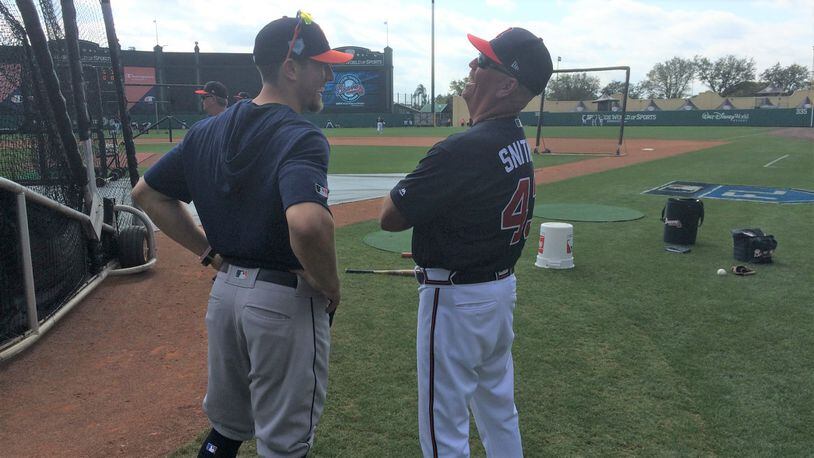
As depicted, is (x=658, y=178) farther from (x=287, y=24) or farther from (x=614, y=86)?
(x=614, y=86)

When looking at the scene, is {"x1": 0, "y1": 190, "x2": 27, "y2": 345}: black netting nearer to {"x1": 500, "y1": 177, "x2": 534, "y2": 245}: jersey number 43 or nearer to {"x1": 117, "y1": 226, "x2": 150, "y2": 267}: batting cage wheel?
{"x1": 117, "y1": 226, "x2": 150, "y2": 267}: batting cage wheel

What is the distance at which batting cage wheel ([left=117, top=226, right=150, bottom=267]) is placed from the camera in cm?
621

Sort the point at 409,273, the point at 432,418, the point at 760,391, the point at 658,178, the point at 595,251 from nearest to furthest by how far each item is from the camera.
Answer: the point at 432,418 → the point at 760,391 → the point at 409,273 → the point at 595,251 → the point at 658,178

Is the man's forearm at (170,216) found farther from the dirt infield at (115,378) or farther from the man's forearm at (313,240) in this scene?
the dirt infield at (115,378)

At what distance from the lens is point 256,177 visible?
1.87 meters

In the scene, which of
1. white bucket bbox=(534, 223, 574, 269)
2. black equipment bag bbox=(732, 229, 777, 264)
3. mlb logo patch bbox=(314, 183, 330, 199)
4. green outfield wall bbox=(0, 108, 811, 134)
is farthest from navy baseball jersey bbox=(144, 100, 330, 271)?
green outfield wall bbox=(0, 108, 811, 134)

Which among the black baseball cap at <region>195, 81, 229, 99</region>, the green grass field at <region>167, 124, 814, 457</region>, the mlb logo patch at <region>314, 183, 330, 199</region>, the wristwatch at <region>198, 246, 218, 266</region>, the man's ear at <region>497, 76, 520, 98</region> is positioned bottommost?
the green grass field at <region>167, 124, 814, 457</region>

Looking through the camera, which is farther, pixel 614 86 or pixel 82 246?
pixel 614 86

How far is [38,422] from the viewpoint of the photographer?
3.28 meters

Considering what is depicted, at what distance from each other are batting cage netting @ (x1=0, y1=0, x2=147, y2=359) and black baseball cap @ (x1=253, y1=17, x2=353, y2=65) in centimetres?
308

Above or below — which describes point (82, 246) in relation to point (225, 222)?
below

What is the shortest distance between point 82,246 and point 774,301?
6.62 metres

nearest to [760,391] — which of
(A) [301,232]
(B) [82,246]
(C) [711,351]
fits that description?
(C) [711,351]

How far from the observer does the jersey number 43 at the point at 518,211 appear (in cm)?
221
